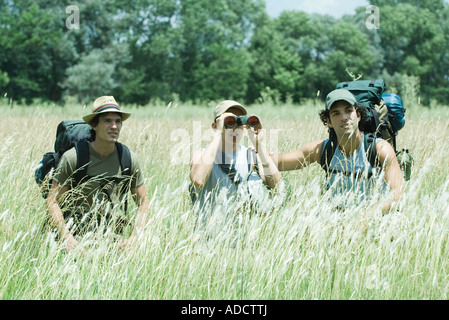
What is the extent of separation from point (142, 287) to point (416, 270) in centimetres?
126

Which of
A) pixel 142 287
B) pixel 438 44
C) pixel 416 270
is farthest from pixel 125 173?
pixel 438 44

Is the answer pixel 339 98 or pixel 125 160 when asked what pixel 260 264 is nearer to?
pixel 125 160

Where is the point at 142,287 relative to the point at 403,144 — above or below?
below

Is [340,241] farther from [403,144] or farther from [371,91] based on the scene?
[403,144]

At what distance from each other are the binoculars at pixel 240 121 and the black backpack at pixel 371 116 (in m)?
0.55

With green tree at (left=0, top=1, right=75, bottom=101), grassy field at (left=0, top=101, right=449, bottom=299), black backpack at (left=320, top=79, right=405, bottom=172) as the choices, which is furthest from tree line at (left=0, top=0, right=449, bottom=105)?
grassy field at (left=0, top=101, right=449, bottom=299)

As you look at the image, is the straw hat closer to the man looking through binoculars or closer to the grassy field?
the man looking through binoculars

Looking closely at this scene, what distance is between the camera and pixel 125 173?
2.99 metres

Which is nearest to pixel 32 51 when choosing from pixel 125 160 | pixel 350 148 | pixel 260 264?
pixel 125 160

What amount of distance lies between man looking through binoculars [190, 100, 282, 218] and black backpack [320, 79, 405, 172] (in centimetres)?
43

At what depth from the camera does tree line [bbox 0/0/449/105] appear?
3500 cm

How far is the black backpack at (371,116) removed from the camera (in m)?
3.19

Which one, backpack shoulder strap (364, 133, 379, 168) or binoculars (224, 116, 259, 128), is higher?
binoculars (224, 116, 259, 128)
